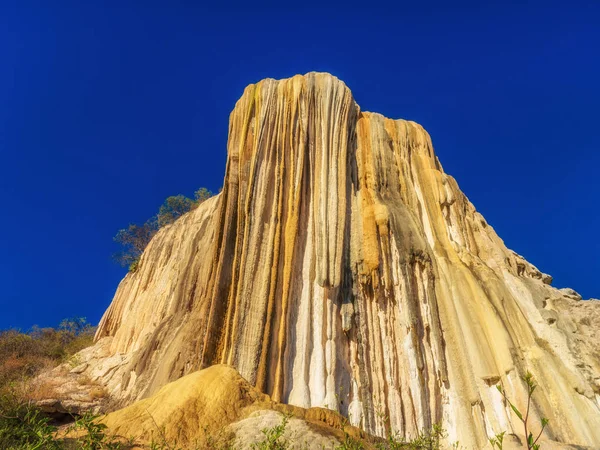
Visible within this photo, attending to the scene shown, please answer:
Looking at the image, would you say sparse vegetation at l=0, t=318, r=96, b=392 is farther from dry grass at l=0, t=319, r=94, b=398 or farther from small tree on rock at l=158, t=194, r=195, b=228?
small tree on rock at l=158, t=194, r=195, b=228

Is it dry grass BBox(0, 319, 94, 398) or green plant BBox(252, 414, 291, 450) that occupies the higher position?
dry grass BBox(0, 319, 94, 398)

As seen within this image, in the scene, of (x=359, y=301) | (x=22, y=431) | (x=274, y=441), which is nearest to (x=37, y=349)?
(x=359, y=301)

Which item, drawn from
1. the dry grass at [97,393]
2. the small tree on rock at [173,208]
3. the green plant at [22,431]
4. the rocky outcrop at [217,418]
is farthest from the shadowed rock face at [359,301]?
the small tree on rock at [173,208]

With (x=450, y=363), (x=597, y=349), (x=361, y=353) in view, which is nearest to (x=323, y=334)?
(x=361, y=353)

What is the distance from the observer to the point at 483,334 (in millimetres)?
12141

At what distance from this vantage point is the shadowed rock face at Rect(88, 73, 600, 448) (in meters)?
11.0

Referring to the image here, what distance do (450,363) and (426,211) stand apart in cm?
605

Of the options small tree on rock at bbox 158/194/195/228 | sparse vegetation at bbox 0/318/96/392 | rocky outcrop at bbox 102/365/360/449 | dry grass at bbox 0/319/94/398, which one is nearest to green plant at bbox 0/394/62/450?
rocky outcrop at bbox 102/365/360/449

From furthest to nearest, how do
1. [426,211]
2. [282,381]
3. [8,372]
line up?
[8,372] < [426,211] < [282,381]

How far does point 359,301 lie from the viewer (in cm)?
1274

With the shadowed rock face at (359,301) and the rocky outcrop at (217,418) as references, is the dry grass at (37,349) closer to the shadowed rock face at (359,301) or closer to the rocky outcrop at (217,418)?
the shadowed rock face at (359,301)

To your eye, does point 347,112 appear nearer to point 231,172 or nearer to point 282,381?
point 231,172

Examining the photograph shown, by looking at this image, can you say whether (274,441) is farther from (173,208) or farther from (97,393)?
(173,208)

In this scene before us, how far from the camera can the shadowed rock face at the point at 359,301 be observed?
1102 centimetres
